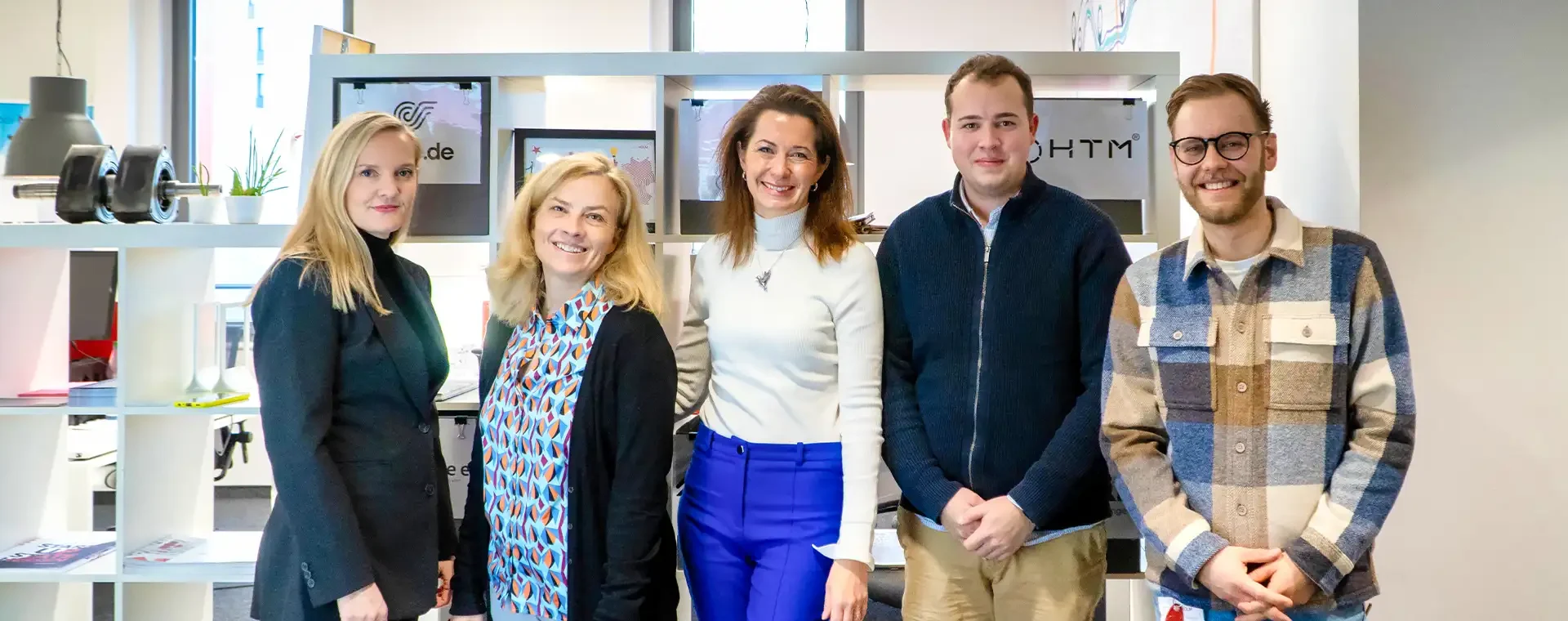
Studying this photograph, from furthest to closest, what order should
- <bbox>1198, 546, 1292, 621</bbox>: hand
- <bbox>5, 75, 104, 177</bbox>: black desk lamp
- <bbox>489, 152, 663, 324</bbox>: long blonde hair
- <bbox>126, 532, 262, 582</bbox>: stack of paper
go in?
1. <bbox>5, 75, 104, 177</bbox>: black desk lamp
2. <bbox>126, 532, 262, 582</bbox>: stack of paper
3. <bbox>489, 152, 663, 324</bbox>: long blonde hair
4. <bbox>1198, 546, 1292, 621</bbox>: hand

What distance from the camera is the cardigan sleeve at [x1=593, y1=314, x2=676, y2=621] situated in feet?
5.55

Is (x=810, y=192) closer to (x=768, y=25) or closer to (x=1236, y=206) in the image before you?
(x=1236, y=206)

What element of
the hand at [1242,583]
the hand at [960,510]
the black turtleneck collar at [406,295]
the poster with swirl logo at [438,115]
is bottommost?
the hand at [1242,583]

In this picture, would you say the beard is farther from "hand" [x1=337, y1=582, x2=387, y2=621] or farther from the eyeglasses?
"hand" [x1=337, y1=582, x2=387, y2=621]

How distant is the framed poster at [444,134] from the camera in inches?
99.1

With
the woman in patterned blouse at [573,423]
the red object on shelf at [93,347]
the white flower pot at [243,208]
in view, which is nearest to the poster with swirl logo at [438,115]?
the white flower pot at [243,208]

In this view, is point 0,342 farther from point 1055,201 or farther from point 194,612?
point 1055,201

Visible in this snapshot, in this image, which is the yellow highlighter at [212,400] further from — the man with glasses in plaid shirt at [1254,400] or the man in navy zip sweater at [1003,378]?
the man with glasses in plaid shirt at [1254,400]

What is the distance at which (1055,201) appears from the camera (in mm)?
1907

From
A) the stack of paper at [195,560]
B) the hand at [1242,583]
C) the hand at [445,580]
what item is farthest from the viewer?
the stack of paper at [195,560]

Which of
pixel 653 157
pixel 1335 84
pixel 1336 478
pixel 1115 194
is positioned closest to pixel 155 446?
pixel 653 157

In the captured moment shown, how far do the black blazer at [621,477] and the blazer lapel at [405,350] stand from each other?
357 mm

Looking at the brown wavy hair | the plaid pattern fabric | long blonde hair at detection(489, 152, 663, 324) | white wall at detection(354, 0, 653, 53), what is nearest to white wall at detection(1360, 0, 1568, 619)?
the plaid pattern fabric

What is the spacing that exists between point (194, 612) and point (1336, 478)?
2754mm
